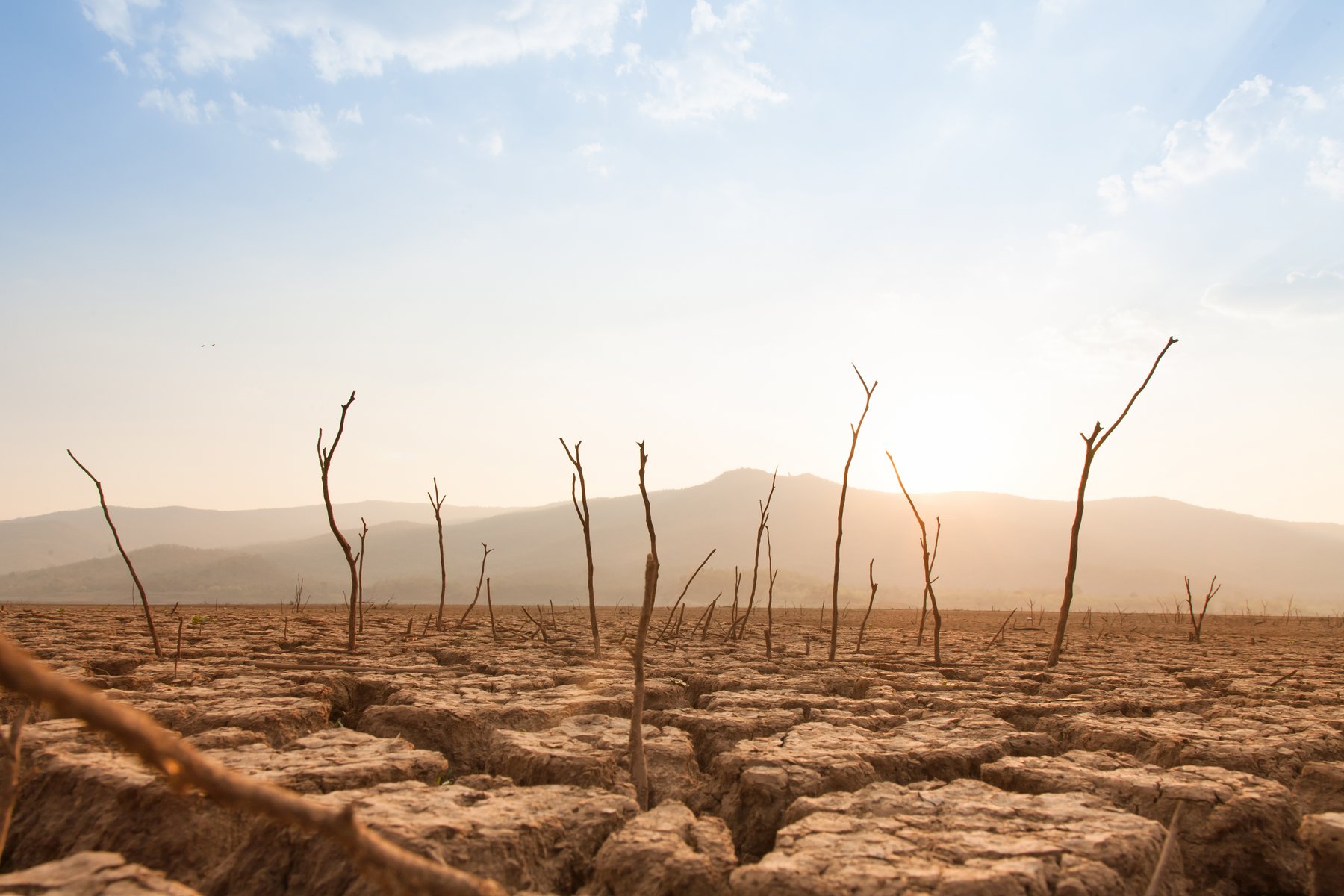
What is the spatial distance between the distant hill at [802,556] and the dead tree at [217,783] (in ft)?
124

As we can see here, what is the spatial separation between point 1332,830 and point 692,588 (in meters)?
42.9

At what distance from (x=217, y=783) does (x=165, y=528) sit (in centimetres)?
16146

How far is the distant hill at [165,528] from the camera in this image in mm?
94312

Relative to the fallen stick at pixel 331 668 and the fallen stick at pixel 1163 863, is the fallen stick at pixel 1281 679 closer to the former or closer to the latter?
the fallen stick at pixel 1163 863

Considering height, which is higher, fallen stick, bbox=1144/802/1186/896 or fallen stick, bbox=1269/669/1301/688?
fallen stick, bbox=1144/802/1186/896

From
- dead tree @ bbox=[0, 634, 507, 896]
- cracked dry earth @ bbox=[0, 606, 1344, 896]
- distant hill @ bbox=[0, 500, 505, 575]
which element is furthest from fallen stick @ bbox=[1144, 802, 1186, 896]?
distant hill @ bbox=[0, 500, 505, 575]

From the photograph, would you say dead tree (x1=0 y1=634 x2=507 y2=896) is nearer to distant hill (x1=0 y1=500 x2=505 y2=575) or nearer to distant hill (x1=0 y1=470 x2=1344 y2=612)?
distant hill (x1=0 y1=470 x2=1344 y2=612)

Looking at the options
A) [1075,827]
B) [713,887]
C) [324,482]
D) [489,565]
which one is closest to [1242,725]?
[1075,827]

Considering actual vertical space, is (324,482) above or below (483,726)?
above

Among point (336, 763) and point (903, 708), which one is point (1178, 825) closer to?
point (903, 708)

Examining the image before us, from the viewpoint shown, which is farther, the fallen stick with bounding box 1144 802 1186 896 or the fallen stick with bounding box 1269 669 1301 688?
the fallen stick with bounding box 1269 669 1301 688

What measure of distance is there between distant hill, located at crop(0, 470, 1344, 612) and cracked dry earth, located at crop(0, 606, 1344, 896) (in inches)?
1354

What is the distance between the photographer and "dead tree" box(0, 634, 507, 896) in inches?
28.9

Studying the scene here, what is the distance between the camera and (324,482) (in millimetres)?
5602
